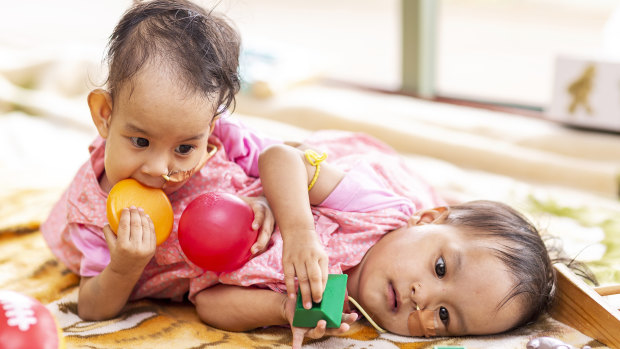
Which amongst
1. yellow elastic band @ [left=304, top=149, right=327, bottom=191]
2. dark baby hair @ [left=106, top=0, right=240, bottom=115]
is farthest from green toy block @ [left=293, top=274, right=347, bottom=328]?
dark baby hair @ [left=106, top=0, right=240, bottom=115]

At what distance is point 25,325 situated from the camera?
2.93ft

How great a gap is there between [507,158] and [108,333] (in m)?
1.30

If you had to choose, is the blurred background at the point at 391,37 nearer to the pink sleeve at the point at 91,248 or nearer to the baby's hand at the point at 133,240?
the pink sleeve at the point at 91,248

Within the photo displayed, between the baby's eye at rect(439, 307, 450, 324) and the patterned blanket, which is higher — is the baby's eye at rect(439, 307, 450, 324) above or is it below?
above

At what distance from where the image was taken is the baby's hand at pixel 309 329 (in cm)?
104

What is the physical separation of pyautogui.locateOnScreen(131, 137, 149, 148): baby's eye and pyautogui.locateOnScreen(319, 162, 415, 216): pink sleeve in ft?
1.18

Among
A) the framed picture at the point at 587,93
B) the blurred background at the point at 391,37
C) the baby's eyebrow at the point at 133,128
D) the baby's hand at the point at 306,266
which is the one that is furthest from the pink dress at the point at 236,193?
the blurred background at the point at 391,37

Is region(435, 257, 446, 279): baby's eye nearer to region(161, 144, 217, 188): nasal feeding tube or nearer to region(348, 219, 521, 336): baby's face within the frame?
region(348, 219, 521, 336): baby's face

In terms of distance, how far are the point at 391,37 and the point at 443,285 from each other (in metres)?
3.20

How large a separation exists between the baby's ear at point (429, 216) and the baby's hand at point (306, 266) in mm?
251

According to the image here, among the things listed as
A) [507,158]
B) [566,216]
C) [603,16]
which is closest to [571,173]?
[507,158]

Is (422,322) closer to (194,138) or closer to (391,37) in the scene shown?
(194,138)

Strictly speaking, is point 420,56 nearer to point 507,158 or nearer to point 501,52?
point 507,158

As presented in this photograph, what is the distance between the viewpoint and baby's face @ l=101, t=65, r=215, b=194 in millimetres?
1047
